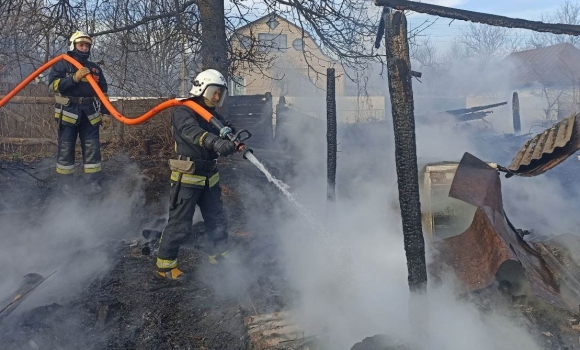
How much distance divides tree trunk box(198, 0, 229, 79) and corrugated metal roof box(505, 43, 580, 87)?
2319 cm

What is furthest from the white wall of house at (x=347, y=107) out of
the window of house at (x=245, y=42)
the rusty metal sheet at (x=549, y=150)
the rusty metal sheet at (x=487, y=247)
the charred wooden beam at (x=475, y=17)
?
the charred wooden beam at (x=475, y=17)

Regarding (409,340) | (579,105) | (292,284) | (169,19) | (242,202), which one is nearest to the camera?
(409,340)

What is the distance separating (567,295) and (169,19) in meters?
7.10

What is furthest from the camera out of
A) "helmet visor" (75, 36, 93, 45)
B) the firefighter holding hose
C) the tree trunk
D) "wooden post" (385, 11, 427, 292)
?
the tree trunk

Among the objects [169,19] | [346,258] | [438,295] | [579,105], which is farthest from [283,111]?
[579,105]

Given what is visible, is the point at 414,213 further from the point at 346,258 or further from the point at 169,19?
the point at 169,19

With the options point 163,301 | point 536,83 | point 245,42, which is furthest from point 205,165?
point 536,83

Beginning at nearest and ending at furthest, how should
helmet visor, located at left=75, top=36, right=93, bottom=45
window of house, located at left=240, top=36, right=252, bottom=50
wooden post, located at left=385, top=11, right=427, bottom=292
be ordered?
wooden post, located at left=385, top=11, right=427, bottom=292 → helmet visor, located at left=75, top=36, right=93, bottom=45 → window of house, located at left=240, top=36, right=252, bottom=50

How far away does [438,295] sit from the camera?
3693 mm

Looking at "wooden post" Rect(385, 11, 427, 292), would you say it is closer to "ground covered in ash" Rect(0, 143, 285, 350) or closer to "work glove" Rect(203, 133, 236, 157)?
"ground covered in ash" Rect(0, 143, 285, 350)

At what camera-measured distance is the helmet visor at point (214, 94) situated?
4.16 meters

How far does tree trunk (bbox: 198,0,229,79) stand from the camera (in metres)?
7.83

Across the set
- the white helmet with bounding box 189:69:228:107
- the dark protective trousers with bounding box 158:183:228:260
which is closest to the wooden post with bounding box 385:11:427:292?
the white helmet with bounding box 189:69:228:107

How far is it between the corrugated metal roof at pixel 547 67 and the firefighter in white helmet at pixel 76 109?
25726 mm
